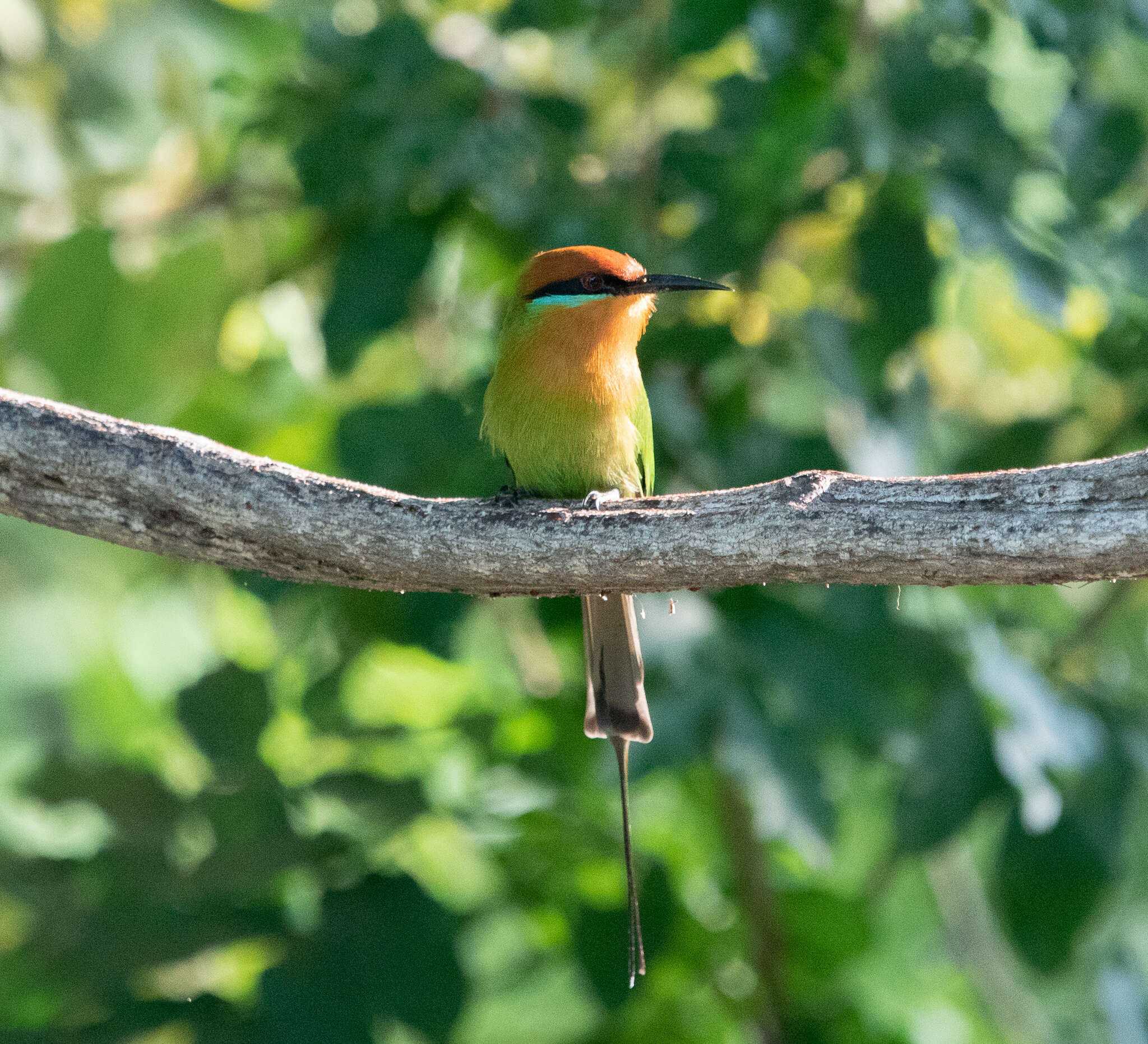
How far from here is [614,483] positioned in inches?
111

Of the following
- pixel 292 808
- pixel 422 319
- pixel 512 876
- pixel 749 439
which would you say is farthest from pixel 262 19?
pixel 512 876

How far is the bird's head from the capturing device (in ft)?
8.89

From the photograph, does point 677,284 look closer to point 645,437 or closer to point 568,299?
point 568,299

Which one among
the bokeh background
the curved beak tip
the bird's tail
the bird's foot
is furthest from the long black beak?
the bird's tail

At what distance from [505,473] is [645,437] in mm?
344

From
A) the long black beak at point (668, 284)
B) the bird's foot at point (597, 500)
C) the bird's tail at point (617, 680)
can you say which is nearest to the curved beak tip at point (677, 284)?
the long black beak at point (668, 284)

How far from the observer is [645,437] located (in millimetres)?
2865

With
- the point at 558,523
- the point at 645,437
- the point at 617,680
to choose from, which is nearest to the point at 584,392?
the point at 645,437

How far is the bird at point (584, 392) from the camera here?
271cm

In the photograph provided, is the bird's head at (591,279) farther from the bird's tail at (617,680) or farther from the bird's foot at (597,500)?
the bird's tail at (617,680)

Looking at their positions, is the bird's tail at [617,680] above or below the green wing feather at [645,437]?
below

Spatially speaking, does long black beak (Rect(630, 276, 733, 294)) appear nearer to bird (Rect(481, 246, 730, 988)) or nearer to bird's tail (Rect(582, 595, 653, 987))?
bird (Rect(481, 246, 730, 988))

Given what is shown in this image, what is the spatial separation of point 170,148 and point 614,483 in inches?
75.8

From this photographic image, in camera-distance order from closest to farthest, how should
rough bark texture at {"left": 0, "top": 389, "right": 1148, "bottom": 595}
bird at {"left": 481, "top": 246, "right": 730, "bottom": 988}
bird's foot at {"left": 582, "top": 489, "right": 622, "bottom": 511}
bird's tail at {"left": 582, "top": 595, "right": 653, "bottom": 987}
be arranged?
rough bark texture at {"left": 0, "top": 389, "right": 1148, "bottom": 595} < bird's foot at {"left": 582, "top": 489, "right": 622, "bottom": 511} < bird's tail at {"left": 582, "top": 595, "right": 653, "bottom": 987} < bird at {"left": 481, "top": 246, "right": 730, "bottom": 988}
